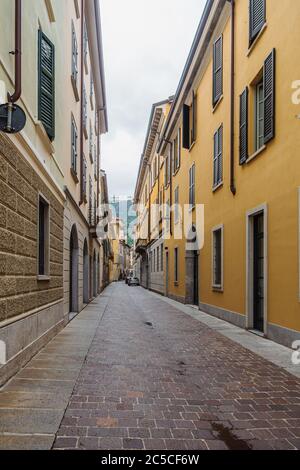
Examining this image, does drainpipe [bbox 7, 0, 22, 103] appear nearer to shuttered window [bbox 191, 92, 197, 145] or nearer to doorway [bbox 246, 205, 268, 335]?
doorway [bbox 246, 205, 268, 335]

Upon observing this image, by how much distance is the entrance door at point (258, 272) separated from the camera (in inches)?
385

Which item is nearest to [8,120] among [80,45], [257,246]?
[257,246]

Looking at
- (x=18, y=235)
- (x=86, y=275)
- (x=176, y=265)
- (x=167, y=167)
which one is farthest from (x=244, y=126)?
(x=167, y=167)

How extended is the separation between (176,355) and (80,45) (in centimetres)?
1164

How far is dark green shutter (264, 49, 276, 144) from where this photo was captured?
28.4 ft

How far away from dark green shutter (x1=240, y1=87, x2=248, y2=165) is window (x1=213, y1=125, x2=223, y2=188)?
2.13m

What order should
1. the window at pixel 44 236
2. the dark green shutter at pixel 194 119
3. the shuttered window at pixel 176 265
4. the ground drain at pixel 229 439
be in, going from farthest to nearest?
the shuttered window at pixel 176 265, the dark green shutter at pixel 194 119, the window at pixel 44 236, the ground drain at pixel 229 439

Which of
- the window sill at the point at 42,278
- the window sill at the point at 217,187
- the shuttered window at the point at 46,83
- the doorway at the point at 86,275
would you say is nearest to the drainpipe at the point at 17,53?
the shuttered window at the point at 46,83

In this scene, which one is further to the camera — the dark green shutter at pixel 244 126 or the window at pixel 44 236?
the dark green shutter at pixel 244 126

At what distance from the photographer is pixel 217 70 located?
1338cm

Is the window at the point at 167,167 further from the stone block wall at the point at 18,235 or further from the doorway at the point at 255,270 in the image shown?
the stone block wall at the point at 18,235

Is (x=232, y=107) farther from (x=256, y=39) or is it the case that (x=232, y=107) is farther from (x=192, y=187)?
(x=192, y=187)

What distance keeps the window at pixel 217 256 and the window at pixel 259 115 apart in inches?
137

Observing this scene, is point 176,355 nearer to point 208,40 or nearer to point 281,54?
point 281,54
